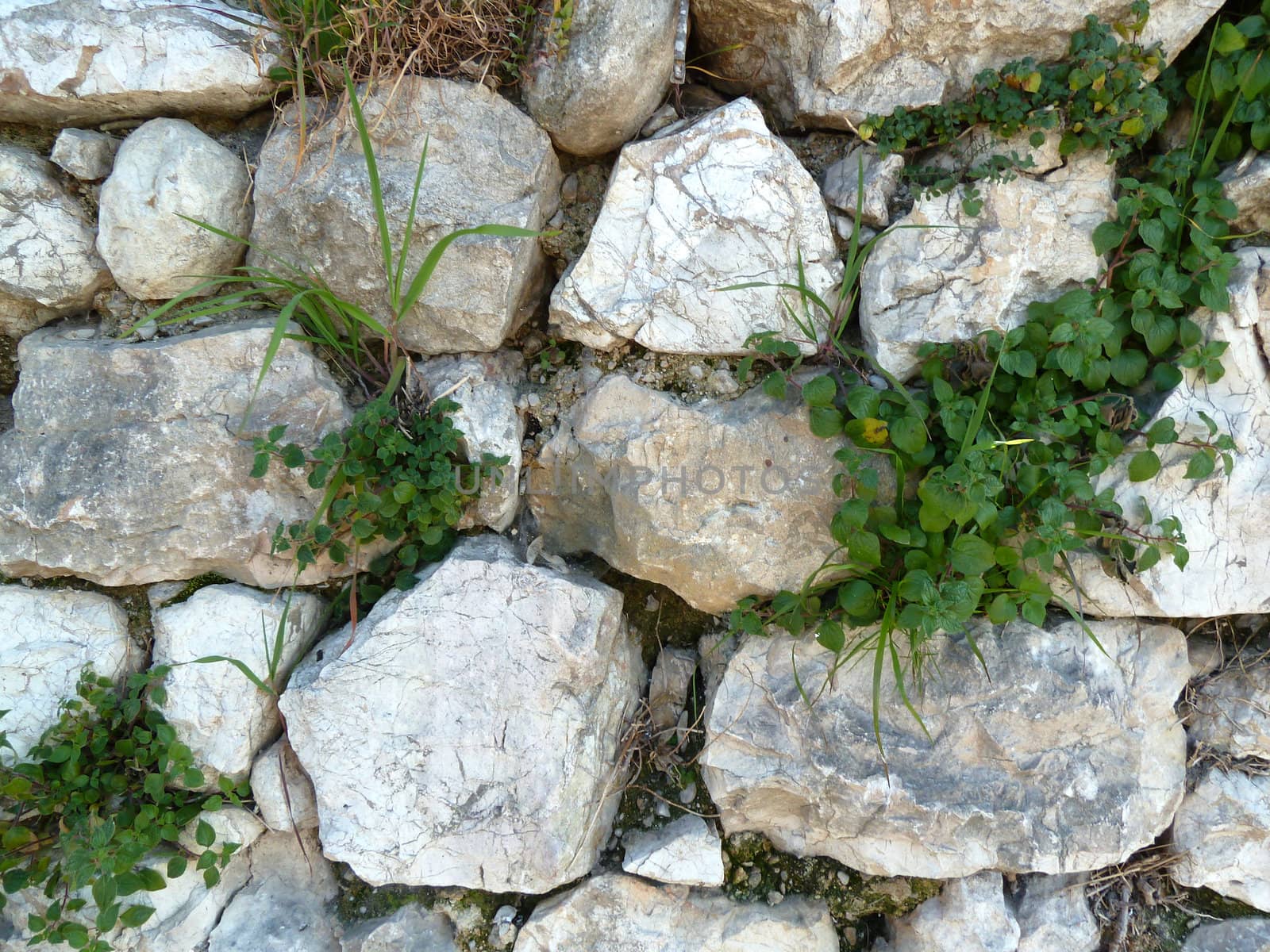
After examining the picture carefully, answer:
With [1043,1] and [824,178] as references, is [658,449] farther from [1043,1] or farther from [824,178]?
[1043,1]

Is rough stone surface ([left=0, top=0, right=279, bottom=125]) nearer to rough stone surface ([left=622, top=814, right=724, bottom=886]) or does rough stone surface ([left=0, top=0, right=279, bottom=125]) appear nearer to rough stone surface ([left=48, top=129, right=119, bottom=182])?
rough stone surface ([left=48, top=129, right=119, bottom=182])

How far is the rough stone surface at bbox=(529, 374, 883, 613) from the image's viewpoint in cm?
222

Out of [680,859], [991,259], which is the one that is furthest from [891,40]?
[680,859]

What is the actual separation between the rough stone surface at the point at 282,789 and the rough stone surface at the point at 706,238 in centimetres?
152

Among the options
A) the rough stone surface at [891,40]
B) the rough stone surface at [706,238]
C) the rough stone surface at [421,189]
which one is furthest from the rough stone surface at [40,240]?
the rough stone surface at [891,40]

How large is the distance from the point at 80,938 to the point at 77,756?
17.2 inches

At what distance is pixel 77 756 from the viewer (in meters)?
2.11

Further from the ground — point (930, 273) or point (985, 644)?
point (930, 273)

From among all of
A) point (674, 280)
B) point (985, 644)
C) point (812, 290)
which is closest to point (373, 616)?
point (674, 280)

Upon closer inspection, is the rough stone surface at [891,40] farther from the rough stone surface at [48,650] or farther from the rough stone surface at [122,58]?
the rough stone surface at [48,650]

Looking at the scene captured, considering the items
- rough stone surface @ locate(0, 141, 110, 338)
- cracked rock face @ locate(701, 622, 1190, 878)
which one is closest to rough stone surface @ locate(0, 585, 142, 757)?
rough stone surface @ locate(0, 141, 110, 338)

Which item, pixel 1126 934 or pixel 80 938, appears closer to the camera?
pixel 80 938

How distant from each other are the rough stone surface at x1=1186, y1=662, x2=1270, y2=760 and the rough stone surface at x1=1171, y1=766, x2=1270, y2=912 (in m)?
0.09

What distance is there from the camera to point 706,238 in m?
2.26
